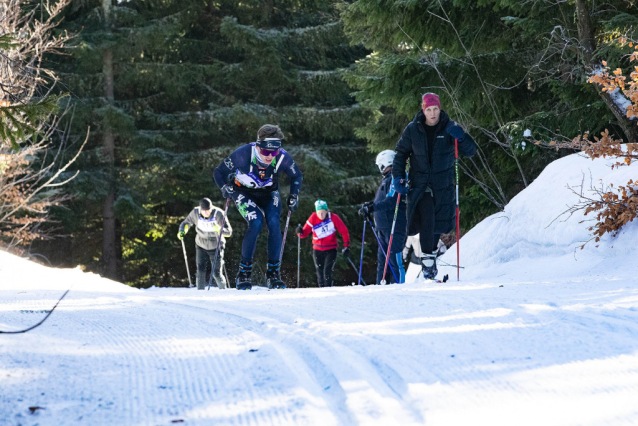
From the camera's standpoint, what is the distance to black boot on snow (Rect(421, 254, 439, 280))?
663cm

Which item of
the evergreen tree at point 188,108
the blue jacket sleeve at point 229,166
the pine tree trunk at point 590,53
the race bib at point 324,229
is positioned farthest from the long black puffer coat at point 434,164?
the evergreen tree at point 188,108

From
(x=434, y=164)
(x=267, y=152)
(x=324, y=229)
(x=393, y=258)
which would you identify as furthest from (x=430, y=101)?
(x=324, y=229)

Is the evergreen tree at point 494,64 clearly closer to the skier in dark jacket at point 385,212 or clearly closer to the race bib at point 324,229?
the skier in dark jacket at point 385,212

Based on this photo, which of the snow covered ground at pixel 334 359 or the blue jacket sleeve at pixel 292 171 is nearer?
the snow covered ground at pixel 334 359

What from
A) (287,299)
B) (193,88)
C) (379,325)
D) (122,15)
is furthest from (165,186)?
(379,325)

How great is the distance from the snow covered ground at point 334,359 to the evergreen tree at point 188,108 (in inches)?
663

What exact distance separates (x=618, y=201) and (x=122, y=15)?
822 inches

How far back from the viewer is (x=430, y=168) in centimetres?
646

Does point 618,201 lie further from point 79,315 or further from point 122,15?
point 122,15

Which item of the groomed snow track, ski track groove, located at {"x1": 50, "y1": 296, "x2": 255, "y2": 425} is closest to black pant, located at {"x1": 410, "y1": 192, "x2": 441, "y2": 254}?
the groomed snow track

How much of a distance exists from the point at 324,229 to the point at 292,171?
144 inches

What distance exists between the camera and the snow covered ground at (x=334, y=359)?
2.12 m

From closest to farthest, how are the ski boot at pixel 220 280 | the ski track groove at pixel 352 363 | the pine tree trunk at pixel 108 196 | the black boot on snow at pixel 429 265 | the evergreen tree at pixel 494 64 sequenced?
the ski track groove at pixel 352 363 < the black boot on snow at pixel 429 265 < the evergreen tree at pixel 494 64 < the ski boot at pixel 220 280 < the pine tree trunk at pixel 108 196

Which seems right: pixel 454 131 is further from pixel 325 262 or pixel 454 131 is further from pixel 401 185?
pixel 325 262
